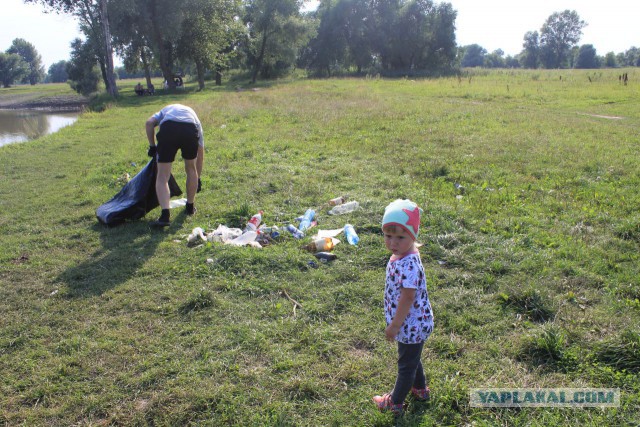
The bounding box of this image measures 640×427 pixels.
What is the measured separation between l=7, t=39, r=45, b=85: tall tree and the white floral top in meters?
115

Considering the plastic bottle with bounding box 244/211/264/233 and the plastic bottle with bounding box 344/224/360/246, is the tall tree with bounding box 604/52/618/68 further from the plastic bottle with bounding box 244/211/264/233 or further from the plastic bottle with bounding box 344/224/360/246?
the plastic bottle with bounding box 244/211/264/233

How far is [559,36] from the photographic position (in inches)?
3725

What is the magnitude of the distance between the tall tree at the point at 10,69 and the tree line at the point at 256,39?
143ft

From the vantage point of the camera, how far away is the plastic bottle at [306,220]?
18.0 ft

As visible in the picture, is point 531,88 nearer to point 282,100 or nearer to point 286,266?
point 282,100

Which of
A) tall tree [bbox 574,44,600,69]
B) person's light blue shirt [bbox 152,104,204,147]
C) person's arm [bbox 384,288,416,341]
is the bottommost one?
person's arm [bbox 384,288,416,341]

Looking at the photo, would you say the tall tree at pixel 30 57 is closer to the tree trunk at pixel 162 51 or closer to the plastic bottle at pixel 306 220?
the tree trunk at pixel 162 51

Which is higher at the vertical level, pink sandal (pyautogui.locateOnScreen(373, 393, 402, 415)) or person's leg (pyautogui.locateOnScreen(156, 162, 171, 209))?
person's leg (pyautogui.locateOnScreen(156, 162, 171, 209))

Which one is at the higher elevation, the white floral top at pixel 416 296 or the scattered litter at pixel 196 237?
the white floral top at pixel 416 296

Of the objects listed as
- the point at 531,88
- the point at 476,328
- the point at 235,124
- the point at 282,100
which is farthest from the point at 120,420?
the point at 531,88

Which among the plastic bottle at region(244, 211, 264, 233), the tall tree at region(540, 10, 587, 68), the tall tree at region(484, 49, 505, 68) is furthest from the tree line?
the tall tree at region(484, 49, 505, 68)

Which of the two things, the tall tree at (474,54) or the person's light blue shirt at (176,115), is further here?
the tall tree at (474,54)

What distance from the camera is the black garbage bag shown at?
5.70 m

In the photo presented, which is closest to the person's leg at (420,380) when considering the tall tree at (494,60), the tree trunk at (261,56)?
the tree trunk at (261,56)
